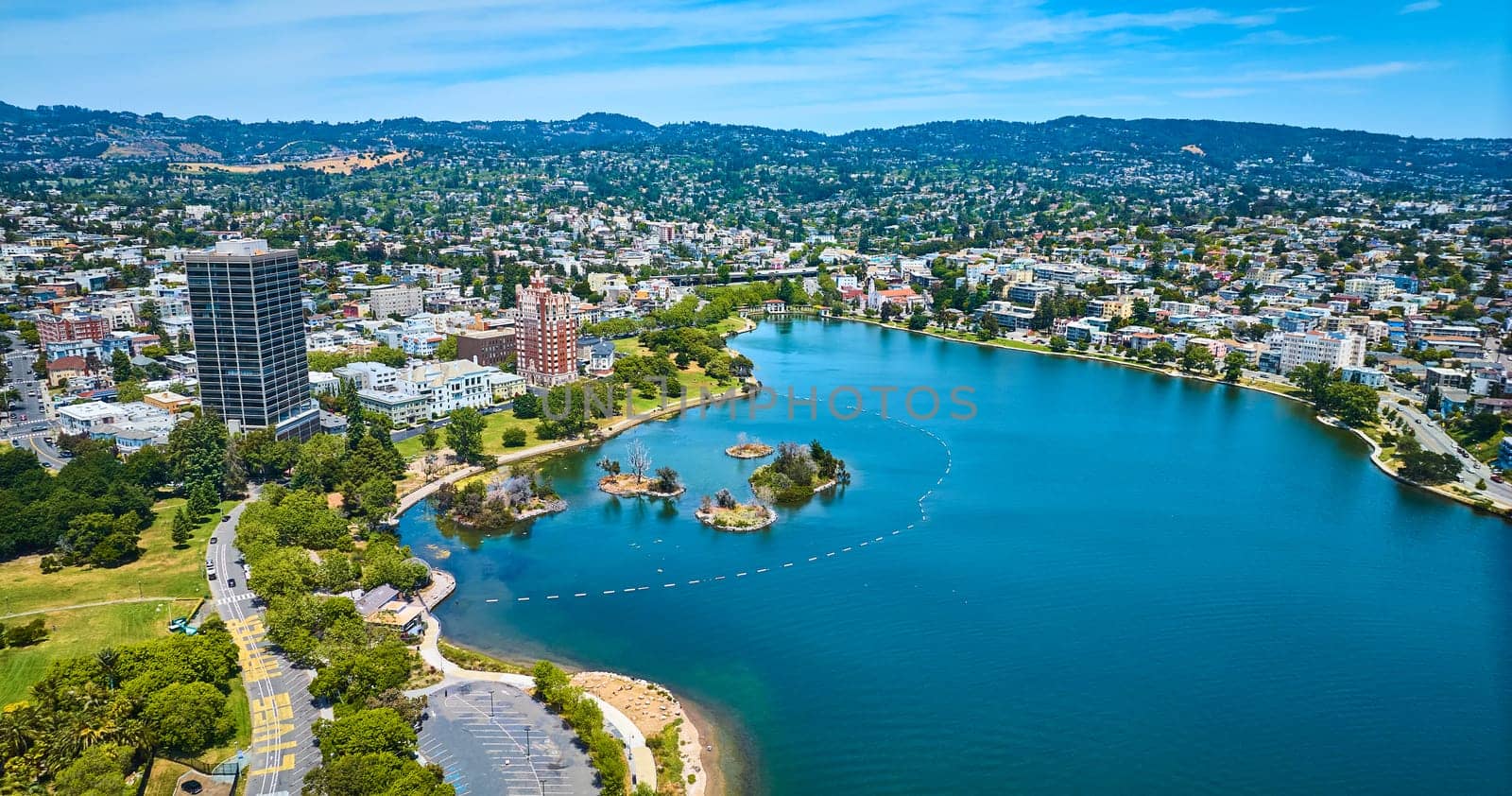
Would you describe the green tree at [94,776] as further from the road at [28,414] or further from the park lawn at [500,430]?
the road at [28,414]

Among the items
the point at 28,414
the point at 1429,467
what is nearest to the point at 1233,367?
the point at 1429,467

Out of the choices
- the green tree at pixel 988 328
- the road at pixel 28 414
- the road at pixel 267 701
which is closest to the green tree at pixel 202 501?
the road at pixel 267 701

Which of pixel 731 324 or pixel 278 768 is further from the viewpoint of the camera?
pixel 731 324

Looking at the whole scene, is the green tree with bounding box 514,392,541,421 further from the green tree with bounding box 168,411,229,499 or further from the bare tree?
the green tree with bounding box 168,411,229,499

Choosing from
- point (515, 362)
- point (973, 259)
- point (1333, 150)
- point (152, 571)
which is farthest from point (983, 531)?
point (1333, 150)

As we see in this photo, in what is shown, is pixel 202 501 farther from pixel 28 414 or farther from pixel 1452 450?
pixel 1452 450

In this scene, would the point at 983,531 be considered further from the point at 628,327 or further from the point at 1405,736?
the point at 628,327
